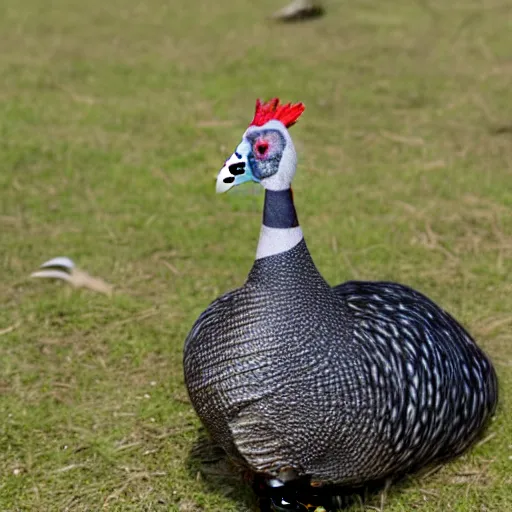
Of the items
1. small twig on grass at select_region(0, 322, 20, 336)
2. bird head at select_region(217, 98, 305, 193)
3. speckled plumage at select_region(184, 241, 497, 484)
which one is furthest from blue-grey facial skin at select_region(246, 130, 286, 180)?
small twig on grass at select_region(0, 322, 20, 336)

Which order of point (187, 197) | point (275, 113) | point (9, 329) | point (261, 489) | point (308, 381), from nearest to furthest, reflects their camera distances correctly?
point (308, 381) → point (275, 113) → point (261, 489) → point (9, 329) → point (187, 197)

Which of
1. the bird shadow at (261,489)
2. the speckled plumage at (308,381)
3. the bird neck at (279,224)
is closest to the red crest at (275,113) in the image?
the bird neck at (279,224)

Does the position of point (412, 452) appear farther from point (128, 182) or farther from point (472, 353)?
point (128, 182)

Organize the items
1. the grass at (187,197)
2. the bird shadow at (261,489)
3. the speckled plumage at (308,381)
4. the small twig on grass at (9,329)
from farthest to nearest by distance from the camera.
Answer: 1. the small twig on grass at (9,329)
2. the grass at (187,197)
3. the bird shadow at (261,489)
4. the speckled plumage at (308,381)

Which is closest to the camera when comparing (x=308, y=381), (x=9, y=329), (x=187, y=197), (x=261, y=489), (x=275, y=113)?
(x=308, y=381)

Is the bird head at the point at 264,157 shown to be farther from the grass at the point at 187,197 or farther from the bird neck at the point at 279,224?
the grass at the point at 187,197

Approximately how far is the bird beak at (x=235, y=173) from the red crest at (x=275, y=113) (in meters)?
0.15

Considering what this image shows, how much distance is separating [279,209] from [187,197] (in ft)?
11.9

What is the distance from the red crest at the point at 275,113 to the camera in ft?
10.6

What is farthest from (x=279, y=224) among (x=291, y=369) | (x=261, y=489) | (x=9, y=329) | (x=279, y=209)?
(x=9, y=329)

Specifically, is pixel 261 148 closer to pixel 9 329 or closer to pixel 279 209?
pixel 279 209

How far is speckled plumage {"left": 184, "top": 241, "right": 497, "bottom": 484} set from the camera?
10.4 feet

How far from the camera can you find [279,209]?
3.20 metres

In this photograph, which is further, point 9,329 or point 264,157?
point 9,329
